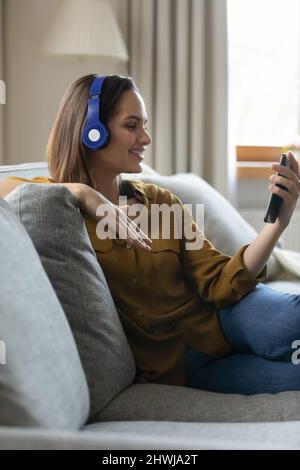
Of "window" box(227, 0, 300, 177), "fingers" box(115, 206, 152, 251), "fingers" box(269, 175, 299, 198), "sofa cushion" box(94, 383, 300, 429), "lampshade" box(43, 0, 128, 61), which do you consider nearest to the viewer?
"sofa cushion" box(94, 383, 300, 429)

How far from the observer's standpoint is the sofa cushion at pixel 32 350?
3.03 feet

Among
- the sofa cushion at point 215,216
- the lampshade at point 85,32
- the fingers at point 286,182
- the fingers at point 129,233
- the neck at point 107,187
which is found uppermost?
the lampshade at point 85,32

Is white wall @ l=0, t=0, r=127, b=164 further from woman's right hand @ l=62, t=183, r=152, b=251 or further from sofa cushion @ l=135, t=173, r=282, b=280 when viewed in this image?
woman's right hand @ l=62, t=183, r=152, b=251

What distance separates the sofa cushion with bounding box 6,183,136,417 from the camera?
4.11 feet

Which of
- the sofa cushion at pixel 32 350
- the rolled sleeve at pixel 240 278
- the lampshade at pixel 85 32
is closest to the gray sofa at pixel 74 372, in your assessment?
the sofa cushion at pixel 32 350

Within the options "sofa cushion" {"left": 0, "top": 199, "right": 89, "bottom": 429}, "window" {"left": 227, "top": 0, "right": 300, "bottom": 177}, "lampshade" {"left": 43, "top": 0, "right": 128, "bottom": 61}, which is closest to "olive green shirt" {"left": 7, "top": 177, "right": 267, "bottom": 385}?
"sofa cushion" {"left": 0, "top": 199, "right": 89, "bottom": 429}

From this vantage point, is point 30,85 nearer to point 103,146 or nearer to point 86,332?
point 103,146

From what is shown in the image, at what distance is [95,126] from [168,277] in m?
0.36

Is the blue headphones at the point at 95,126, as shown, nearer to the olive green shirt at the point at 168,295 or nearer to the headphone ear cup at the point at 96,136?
the headphone ear cup at the point at 96,136

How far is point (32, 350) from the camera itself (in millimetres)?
962

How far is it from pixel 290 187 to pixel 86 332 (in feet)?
1.80

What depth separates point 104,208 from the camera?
1.45m

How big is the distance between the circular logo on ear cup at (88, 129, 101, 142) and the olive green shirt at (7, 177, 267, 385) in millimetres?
143

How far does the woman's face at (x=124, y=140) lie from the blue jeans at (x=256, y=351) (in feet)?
1.30
